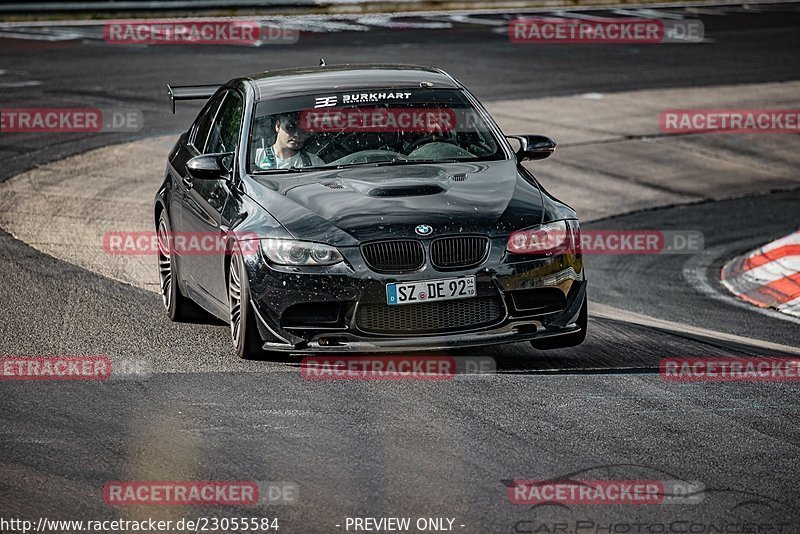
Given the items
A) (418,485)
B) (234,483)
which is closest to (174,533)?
(234,483)

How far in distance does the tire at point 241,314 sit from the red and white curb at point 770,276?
15.5 feet

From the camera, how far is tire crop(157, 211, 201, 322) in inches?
374

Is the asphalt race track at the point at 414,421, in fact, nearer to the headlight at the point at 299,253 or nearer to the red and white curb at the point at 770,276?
the red and white curb at the point at 770,276

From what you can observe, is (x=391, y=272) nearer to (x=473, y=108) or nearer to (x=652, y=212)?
(x=473, y=108)

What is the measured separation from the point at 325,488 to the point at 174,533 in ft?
2.43

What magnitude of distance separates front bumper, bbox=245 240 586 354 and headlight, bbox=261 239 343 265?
0.13 ft

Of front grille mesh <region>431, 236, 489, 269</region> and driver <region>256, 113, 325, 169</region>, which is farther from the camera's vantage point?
driver <region>256, 113, 325, 169</region>

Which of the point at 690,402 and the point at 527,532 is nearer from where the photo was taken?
the point at 527,532

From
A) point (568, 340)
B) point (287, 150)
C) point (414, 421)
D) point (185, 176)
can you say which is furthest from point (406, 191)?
point (185, 176)

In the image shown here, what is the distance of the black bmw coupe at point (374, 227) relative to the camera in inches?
303

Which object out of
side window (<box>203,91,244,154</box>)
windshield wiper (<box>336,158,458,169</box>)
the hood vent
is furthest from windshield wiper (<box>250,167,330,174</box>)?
the hood vent

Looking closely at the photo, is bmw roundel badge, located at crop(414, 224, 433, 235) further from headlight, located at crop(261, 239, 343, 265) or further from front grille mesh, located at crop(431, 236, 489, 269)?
headlight, located at crop(261, 239, 343, 265)

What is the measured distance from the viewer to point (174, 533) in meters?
5.40

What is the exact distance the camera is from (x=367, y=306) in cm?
766
